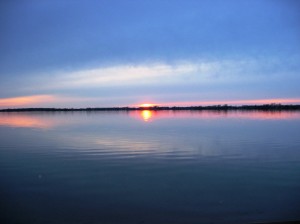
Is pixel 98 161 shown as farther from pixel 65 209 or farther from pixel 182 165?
pixel 65 209

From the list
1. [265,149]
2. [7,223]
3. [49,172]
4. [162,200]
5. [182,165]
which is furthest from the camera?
[265,149]

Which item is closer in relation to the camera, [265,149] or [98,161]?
[98,161]

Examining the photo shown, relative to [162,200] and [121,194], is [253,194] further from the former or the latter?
[121,194]

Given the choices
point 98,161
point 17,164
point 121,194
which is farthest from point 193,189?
point 17,164

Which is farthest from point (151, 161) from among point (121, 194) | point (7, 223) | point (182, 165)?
point (7, 223)

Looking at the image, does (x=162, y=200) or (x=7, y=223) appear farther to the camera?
(x=162, y=200)

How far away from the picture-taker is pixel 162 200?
1284 centimetres

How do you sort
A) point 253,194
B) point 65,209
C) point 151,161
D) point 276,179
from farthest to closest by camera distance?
point 151,161 < point 276,179 < point 253,194 < point 65,209

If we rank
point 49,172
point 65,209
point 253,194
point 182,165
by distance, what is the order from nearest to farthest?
1. point 65,209
2. point 253,194
3. point 49,172
4. point 182,165

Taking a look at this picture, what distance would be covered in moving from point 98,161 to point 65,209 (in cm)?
970

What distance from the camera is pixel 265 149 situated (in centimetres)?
2684

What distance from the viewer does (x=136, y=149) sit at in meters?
27.5

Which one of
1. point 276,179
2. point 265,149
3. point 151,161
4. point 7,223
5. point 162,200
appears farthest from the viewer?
point 265,149

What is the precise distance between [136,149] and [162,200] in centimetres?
1471
